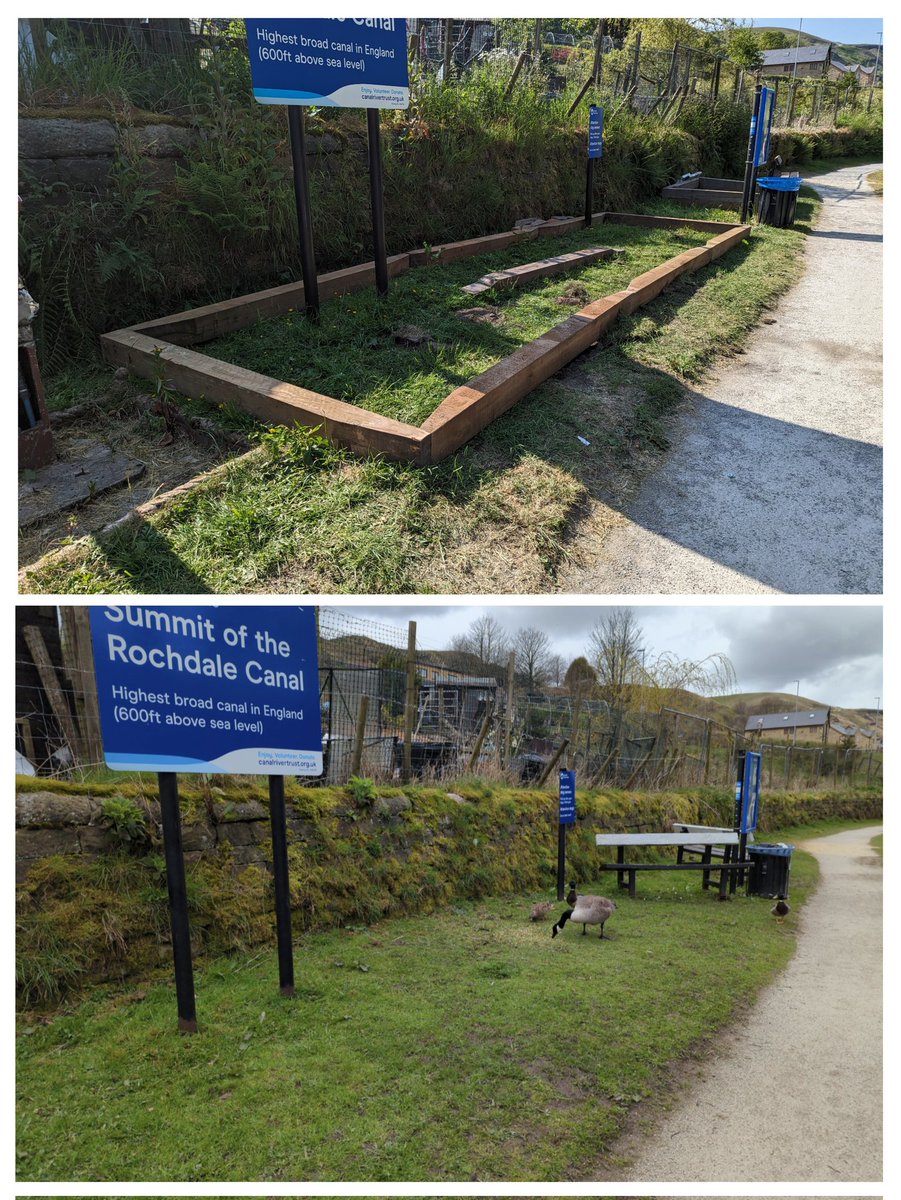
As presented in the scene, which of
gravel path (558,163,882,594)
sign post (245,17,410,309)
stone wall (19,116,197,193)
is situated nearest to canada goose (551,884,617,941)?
gravel path (558,163,882,594)

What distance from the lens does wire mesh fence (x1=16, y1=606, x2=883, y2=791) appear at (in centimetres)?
618

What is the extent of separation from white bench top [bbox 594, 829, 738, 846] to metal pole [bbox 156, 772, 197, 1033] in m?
4.97

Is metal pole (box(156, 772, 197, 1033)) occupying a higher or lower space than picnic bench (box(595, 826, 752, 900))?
higher

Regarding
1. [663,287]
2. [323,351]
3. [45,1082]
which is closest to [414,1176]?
[45,1082]

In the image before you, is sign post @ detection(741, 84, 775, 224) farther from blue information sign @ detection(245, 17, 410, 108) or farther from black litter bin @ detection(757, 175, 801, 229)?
blue information sign @ detection(245, 17, 410, 108)

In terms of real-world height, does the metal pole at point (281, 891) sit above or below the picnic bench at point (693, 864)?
above

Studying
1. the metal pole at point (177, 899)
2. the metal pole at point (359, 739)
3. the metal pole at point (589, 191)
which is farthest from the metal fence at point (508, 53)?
the metal pole at point (177, 899)

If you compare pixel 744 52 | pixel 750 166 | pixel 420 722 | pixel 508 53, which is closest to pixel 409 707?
pixel 420 722

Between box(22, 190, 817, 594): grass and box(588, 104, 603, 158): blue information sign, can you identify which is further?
box(588, 104, 603, 158): blue information sign

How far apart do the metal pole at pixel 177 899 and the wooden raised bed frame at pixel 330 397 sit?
2609mm

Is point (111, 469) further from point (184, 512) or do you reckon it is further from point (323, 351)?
point (323, 351)

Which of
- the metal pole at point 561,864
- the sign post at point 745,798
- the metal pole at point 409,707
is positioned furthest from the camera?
the sign post at point 745,798

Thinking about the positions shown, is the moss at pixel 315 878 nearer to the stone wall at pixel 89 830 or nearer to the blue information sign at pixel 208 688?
the stone wall at pixel 89 830

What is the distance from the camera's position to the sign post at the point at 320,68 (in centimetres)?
638
